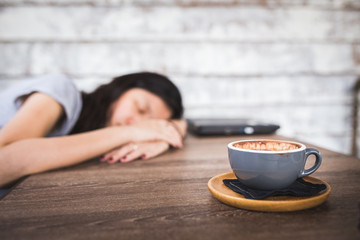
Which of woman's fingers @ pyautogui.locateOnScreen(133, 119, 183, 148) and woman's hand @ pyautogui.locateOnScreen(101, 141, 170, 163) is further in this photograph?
woman's fingers @ pyautogui.locateOnScreen(133, 119, 183, 148)

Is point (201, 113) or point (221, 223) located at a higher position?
point (221, 223)

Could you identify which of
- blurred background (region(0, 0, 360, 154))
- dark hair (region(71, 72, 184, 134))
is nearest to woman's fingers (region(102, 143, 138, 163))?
dark hair (region(71, 72, 184, 134))

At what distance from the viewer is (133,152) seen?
2.48 ft

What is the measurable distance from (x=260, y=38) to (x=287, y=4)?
25cm

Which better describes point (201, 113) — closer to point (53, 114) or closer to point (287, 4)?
point (287, 4)

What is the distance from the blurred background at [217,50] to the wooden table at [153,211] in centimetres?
108

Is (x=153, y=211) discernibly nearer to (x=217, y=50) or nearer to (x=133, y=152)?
(x=133, y=152)

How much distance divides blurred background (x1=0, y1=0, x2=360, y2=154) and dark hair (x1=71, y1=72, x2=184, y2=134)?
1.16 ft

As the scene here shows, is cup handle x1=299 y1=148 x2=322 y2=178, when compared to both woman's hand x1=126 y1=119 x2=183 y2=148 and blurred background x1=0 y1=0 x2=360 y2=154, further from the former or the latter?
blurred background x1=0 y1=0 x2=360 y2=154

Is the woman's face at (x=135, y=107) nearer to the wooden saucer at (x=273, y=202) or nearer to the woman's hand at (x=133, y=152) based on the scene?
the woman's hand at (x=133, y=152)

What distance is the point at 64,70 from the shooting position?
1.53 meters

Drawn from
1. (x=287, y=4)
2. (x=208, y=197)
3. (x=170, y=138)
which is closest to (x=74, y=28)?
(x=170, y=138)

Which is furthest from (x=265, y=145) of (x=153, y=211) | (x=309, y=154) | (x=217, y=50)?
(x=217, y=50)

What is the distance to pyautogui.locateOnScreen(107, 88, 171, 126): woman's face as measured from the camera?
44.9 inches
